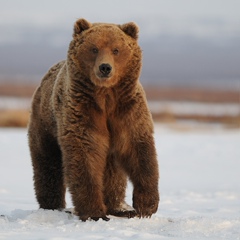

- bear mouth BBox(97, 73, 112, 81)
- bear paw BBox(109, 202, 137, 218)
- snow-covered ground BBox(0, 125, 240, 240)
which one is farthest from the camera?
bear paw BBox(109, 202, 137, 218)

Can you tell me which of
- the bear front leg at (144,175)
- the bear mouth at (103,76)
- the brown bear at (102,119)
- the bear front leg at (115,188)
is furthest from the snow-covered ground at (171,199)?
the bear mouth at (103,76)

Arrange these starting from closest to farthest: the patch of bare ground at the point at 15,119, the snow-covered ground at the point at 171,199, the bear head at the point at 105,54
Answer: the snow-covered ground at the point at 171,199, the bear head at the point at 105,54, the patch of bare ground at the point at 15,119

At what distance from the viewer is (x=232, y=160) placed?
15055 mm

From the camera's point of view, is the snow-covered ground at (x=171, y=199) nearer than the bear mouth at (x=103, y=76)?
Yes

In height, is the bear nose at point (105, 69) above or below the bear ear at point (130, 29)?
below

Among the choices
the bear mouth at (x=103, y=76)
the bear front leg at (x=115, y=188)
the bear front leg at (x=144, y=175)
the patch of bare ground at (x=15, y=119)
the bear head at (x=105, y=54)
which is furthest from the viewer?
the patch of bare ground at (x=15, y=119)

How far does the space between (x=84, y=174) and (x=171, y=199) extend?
3400 mm

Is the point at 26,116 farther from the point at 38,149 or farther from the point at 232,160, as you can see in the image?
the point at 38,149

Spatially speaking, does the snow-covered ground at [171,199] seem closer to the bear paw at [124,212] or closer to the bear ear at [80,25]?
the bear paw at [124,212]

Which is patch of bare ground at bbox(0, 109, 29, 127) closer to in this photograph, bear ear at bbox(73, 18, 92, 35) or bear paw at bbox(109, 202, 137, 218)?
bear paw at bbox(109, 202, 137, 218)

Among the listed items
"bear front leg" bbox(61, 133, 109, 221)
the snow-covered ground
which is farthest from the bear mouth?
the snow-covered ground

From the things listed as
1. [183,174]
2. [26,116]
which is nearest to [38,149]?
[183,174]

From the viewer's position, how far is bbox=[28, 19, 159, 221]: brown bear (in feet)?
22.3

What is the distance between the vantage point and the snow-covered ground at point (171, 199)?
590 cm
